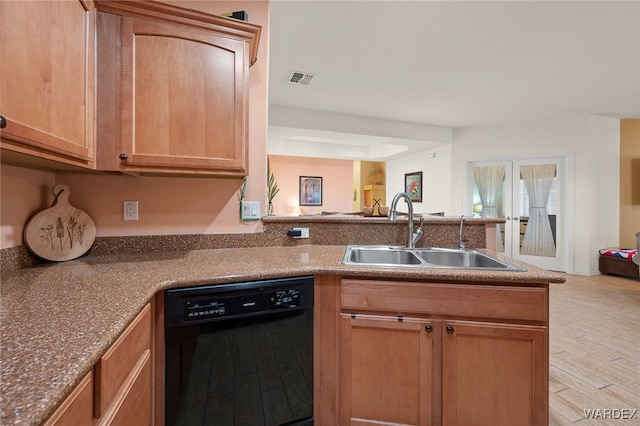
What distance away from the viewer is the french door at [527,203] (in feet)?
15.7

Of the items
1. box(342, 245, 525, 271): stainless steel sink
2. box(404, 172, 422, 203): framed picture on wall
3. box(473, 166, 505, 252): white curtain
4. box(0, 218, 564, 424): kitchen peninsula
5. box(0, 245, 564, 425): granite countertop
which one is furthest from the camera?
Answer: box(404, 172, 422, 203): framed picture on wall

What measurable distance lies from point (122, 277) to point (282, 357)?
0.72 m

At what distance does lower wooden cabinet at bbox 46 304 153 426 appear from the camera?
0.57m

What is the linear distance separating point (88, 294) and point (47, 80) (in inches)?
28.7

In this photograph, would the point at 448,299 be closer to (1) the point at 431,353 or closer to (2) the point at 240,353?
(1) the point at 431,353

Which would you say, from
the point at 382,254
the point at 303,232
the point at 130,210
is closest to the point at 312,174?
the point at 303,232

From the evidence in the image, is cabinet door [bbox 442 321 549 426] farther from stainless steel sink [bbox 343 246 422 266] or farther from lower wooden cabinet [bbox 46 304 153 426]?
lower wooden cabinet [bbox 46 304 153 426]

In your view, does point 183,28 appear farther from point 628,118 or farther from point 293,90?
point 628,118

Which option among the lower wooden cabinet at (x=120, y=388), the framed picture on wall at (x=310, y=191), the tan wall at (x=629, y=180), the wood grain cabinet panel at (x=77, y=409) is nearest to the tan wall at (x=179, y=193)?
the lower wooden cabinet at (x=120, y=388)

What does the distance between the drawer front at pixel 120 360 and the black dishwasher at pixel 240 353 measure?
0.13 meters

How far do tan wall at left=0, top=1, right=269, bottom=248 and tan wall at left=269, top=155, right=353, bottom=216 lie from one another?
511cm

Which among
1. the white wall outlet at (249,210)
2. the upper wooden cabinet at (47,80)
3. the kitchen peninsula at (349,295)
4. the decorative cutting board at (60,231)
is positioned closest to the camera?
the upper wooden cabinet at (47,80)

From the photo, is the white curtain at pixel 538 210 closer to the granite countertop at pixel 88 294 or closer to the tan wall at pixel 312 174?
the tan wall at pixel 312 174

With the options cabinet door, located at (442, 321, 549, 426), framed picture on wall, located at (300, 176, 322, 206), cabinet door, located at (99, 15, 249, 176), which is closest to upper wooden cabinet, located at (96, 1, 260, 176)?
cabinet door, located at (99, 15, 249, 176)
